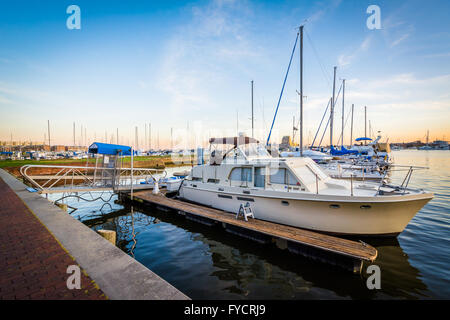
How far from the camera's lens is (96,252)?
4660 millimetres

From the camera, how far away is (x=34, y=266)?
4020 millimetres

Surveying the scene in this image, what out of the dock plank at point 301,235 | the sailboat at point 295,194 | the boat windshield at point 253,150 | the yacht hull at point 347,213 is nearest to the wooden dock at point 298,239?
the dock plank at point 301,235

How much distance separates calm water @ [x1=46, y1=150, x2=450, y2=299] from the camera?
5160mm

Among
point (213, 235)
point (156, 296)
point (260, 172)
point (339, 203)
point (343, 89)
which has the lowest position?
point (213, 235)

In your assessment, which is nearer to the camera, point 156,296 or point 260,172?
point 156,296

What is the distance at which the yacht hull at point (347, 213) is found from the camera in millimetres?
6906

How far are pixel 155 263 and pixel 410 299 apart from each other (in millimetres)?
7011

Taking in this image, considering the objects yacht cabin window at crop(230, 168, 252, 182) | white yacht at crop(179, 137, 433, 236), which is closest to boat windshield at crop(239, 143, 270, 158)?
white yacht at crop(179, 137, 433, 236)

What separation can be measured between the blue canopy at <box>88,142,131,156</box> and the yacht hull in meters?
9.68

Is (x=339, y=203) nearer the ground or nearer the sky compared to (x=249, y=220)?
nearer the sky

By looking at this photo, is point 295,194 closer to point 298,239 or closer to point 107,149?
point 298,239
